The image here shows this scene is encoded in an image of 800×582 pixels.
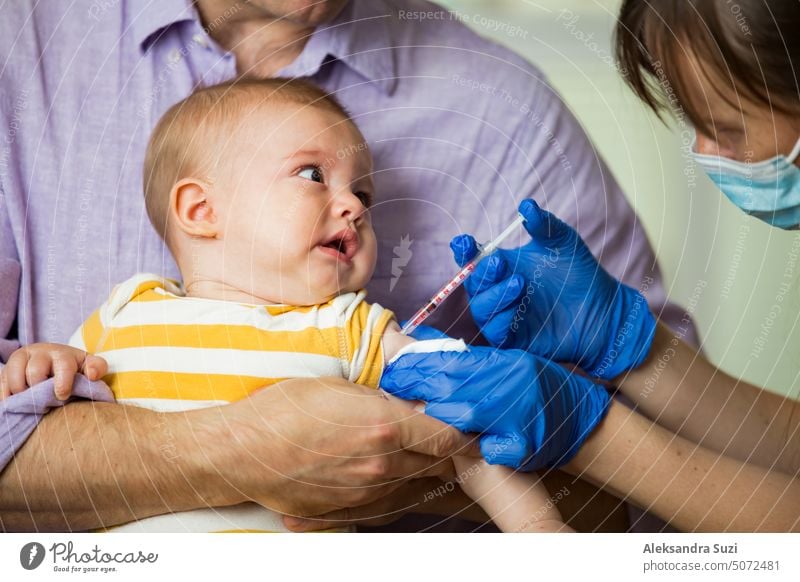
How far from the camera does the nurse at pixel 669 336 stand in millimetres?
975

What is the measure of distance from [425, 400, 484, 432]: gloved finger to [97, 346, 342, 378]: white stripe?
11 centimetres

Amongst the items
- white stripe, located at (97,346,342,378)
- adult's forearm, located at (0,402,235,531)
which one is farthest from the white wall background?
adult's forearm, located at (0,402,235,531)

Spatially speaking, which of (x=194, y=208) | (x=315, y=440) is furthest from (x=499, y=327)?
(x=194, y=208)

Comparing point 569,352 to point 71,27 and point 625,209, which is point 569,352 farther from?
point 71,27

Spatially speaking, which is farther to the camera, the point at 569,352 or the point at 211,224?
the point at 569,352

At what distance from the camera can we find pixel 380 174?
3.39 ft

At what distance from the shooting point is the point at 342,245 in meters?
0.94

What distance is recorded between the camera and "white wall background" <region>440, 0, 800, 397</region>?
43.3 inches

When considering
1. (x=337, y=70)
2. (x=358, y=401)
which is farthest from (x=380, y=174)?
(x=358, y=401)

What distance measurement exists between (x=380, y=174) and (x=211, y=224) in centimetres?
21

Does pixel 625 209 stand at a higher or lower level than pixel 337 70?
lower

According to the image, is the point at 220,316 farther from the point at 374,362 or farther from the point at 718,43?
the point at 718,43

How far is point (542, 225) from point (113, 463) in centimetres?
52

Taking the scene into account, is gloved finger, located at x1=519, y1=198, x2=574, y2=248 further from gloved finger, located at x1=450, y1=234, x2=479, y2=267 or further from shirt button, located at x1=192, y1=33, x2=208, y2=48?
shirt button, located at x1=192, y1=33, x2=208, y2=48
